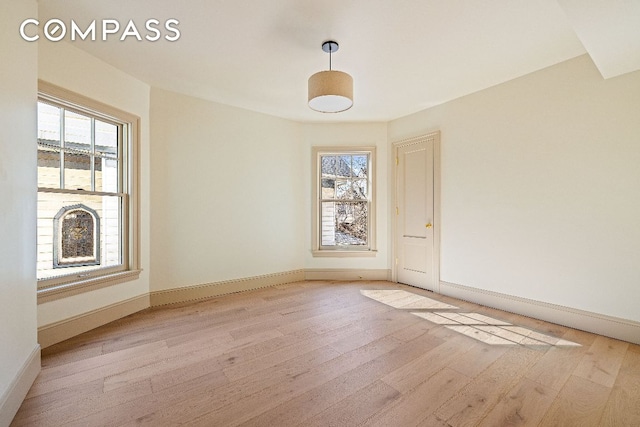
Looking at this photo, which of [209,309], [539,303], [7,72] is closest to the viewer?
[7,72]

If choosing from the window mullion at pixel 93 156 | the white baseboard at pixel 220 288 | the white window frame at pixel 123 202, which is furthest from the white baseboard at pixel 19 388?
the window mullion at pixel 93 156

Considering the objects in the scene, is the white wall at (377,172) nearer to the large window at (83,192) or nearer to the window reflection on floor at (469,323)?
the window reflection on floor at (469,323)

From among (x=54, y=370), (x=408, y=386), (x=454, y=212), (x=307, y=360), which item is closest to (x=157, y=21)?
(x=54, y=370)

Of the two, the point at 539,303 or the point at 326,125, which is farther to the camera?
the point at 326,125

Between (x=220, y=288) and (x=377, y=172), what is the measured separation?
10.1 feet

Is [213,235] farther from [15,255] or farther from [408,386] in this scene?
[408,386]

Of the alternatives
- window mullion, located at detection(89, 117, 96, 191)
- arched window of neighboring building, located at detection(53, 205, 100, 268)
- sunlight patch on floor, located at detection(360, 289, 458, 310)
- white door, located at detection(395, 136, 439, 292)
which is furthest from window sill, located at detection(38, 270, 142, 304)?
white door, located at detection(395, 136, 439, 292)

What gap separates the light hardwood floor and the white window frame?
0.47 m

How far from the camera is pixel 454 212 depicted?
3.90m

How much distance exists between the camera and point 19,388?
1732 mm

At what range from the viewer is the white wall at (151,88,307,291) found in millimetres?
3609

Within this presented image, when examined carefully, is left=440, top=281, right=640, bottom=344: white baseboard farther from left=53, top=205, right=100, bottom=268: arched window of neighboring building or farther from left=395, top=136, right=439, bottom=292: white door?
left=53, top=205, right=100, bottom=268: arched window of neighboring building

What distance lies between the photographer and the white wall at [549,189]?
8.54 feet

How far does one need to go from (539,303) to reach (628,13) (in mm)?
2660
